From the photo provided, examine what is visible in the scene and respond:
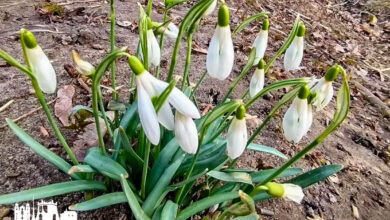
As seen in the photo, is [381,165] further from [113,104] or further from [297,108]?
[113,104]

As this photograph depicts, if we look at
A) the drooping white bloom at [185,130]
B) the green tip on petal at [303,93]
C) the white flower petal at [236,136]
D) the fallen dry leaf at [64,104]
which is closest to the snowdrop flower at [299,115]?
the green tip on petal at [303,93]

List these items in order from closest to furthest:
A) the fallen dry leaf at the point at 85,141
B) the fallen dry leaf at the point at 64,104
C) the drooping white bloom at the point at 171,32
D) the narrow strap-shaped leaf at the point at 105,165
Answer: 1. the narrow strap-shaped leaf at the point at 105,165
2. the drooping white bloom at the point at 171,32
3. the fallen dry leaf at the point at 85,141
4. the fallen dry leaf at the point at 64,104

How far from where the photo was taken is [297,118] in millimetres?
1114

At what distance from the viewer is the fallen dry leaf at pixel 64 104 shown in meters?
1.91

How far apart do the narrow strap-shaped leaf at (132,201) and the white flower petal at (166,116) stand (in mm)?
252

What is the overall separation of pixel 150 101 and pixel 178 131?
Answer: 118 millimetres

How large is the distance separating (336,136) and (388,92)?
109 cm

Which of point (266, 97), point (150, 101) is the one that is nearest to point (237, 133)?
point (150, 101)

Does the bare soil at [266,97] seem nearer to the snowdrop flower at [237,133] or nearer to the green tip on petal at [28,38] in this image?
the snowdrop flower at [237,133]

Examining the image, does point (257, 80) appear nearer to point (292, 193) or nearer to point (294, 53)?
point (294, 53)

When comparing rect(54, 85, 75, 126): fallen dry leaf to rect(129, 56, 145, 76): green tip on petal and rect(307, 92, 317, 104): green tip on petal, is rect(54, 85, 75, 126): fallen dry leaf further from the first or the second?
rect(307, 92, 317, 104): green tip on petal

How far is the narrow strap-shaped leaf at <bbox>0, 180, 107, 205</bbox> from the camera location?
1221 mm

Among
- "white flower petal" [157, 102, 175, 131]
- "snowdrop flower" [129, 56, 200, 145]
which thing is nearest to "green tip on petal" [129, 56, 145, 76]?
"snowdrop flower" [129, 56, 200, 145]

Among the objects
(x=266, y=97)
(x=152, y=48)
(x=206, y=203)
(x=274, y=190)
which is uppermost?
(x=152, y=48)
